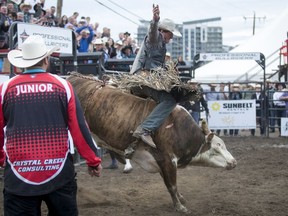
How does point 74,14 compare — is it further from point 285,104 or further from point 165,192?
point 165,192

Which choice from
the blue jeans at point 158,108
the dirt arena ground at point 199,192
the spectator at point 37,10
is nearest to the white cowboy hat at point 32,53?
the blue jeans at point 158,108

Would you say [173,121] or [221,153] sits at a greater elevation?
[173,121]

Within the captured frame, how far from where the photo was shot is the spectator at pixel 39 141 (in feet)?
10.7

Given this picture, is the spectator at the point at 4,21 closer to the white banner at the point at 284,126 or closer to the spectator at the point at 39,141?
the spectator at the point at 39,141

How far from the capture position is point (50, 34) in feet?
25.6

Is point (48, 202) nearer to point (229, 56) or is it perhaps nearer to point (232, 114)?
point (232, 114)

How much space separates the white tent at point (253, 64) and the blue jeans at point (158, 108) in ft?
61.8

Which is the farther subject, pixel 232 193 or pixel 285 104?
pixel 285 104

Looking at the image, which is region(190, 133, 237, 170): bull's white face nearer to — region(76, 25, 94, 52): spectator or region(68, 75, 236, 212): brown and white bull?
region(68, 75, 236, 212): brown and white bull

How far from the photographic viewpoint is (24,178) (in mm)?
3248

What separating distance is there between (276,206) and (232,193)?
0.83 m

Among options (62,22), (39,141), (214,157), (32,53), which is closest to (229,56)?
(62,22)

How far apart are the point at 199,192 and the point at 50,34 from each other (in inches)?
128

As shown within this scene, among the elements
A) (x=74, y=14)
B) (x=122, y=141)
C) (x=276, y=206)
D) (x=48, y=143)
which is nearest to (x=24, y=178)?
(x=48, y=143)
